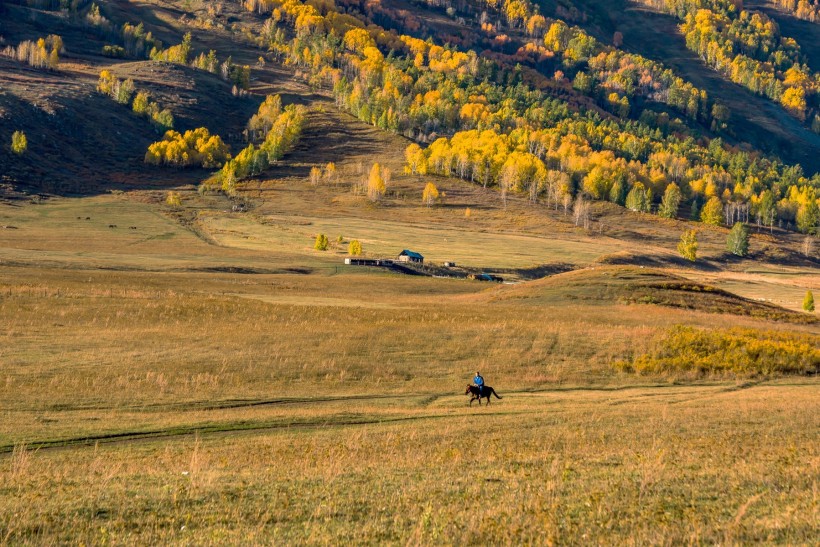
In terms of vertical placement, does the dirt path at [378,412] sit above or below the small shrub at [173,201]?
above

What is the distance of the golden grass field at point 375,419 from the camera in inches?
597

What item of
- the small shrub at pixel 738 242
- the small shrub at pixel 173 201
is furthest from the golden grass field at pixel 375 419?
the small shrub at pixel 738 242

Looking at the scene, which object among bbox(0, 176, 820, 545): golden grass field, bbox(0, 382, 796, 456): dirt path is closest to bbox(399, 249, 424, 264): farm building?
bbox(0, 176, 820, 545): golden grass field

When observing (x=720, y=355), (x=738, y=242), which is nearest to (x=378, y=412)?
(x=720, y=355)

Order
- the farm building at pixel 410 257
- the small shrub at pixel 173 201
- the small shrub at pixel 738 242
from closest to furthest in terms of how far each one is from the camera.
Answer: the farm building at pixel 410 257 → the small shrub at pixel 173 201 → the small shrub at pixel 738 242

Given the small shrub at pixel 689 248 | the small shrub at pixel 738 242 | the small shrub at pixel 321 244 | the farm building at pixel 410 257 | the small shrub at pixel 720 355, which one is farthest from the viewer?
the small shrub at pixel 738 242

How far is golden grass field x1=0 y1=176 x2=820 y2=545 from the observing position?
1517 cm

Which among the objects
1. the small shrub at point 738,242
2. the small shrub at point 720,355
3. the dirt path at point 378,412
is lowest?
the dirt path at point 378,412

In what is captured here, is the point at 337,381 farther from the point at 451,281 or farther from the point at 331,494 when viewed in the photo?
the point at 451,281

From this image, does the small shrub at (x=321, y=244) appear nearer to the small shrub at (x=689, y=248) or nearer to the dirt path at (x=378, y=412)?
the small shrub at (x=689, y=248)

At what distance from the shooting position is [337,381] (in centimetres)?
4150

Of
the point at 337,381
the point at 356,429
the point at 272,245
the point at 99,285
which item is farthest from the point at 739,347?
the point at 272,245

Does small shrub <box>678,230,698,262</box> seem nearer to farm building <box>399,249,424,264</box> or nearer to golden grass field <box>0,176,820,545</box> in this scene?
farm building <box>399,249,424,264</box>

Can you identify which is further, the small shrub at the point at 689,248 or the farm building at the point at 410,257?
the small shrub at the point at 689,248
